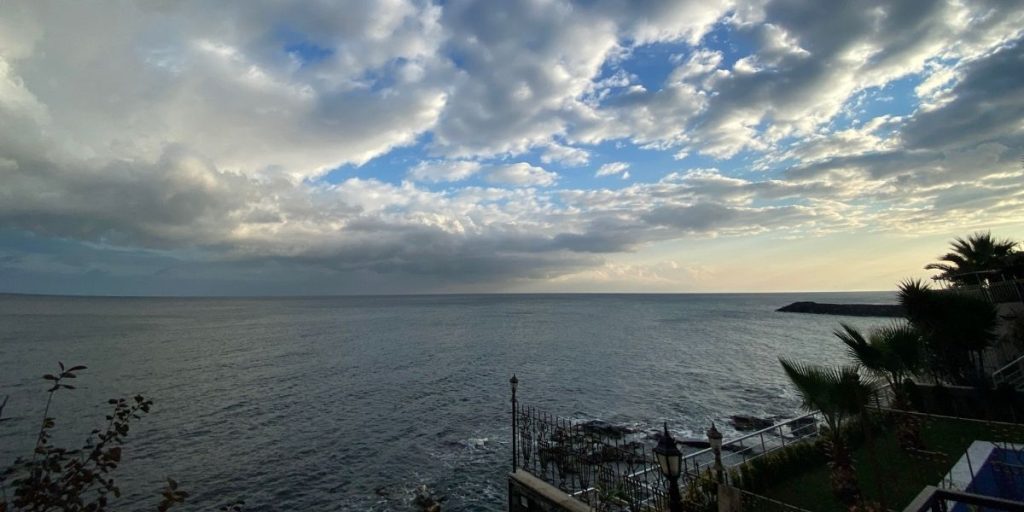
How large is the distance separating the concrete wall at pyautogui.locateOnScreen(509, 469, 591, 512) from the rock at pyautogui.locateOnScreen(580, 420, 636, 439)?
14445 mm

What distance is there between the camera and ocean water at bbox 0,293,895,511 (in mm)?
22953

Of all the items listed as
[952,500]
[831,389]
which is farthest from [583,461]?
[952,500]

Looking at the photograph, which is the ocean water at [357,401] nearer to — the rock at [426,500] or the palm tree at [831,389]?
the rock at [426,500]

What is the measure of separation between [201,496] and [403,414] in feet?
47.3

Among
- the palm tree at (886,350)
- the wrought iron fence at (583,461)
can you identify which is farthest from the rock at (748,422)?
the palm tree at (886,350)

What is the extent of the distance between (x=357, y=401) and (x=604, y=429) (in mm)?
20587

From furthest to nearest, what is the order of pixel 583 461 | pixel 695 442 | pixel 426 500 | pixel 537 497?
pixel 695 442 < pixel 583 461 < pixel 426 500 < pixel 537 497

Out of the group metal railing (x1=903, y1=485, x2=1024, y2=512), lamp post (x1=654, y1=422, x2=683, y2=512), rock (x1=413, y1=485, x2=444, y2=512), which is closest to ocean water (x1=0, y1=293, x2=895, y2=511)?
rock (x1=413, y1=485, x2=444, y2=512)

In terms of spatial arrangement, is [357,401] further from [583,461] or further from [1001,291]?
[1001,291]

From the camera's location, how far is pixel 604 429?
29.9 metres

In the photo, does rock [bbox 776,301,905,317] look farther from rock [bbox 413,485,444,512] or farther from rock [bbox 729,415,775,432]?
Result: rock [bbox 413,485,444,512]

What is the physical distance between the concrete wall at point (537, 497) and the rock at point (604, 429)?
569 inches

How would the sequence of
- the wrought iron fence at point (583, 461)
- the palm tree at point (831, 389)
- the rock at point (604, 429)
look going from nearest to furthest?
1. the palm tree at point (831, 389)
2. the wrought iron fence at point (583, 461)
3. the rock at point (604, 429)

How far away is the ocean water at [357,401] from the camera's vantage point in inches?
904
